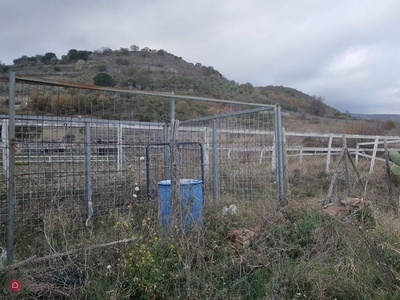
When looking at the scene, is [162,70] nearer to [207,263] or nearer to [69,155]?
[69,155]

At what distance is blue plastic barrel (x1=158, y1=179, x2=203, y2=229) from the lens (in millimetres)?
4133

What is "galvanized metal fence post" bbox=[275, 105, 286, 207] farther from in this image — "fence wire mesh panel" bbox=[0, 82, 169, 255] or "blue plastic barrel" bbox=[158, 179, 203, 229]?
"fence wire mesh panel" bbox=[0, 82, 169, 255]

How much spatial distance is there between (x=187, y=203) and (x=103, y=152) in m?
2.19

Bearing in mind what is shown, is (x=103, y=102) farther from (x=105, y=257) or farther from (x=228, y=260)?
(x=228, y=260)

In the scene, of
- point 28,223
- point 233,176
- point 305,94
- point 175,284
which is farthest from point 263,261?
point 305,94

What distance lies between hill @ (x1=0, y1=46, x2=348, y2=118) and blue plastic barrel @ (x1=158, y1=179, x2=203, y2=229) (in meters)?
22.9

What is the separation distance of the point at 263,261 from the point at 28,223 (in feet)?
10.1

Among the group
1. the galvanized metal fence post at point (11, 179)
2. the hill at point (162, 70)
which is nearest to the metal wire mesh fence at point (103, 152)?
the galvanized metal fence post at point (11, 179)

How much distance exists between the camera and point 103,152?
5.68 meters

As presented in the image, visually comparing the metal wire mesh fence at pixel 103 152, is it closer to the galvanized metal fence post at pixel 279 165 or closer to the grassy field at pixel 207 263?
the galvanized metal fence post at pixel 279 165

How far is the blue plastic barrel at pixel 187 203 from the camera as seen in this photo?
4.13m

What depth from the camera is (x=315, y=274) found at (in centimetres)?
346

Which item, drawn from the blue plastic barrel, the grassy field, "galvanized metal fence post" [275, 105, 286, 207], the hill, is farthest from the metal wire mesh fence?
the hill

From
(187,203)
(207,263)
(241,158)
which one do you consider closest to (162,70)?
(241,158)
